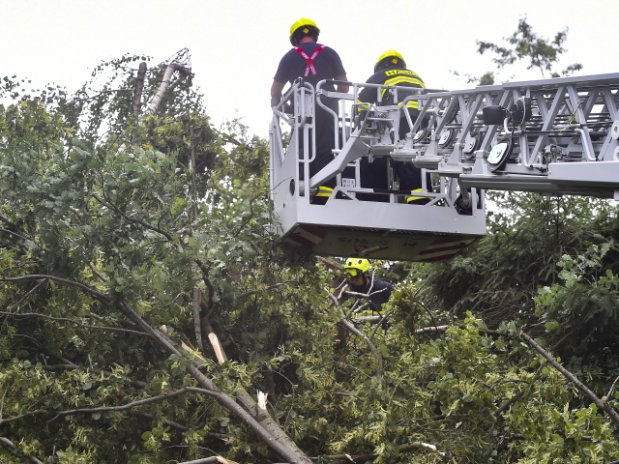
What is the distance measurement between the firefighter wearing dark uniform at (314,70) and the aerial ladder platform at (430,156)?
0.09 metres

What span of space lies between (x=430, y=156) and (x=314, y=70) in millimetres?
1460

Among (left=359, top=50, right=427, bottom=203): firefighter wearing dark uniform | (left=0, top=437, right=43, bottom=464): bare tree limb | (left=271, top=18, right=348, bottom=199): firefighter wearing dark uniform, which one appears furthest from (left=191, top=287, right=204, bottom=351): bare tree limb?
(left=359, top=50, right=427, bottom=203): firefighter wearing dark uniform

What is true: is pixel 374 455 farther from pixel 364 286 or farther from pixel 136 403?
pixel 364 286

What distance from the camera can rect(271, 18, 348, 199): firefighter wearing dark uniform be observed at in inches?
317

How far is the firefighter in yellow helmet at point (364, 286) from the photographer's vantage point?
9.53m

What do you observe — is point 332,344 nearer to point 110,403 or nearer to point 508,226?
point 110,403

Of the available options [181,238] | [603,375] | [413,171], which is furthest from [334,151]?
[603,375]

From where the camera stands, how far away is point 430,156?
23.8 feet

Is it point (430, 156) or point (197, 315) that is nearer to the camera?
point (430, 156)

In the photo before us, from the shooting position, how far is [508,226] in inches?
384

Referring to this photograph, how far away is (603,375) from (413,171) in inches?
82.5

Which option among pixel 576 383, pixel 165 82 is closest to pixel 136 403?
pixel 576 383

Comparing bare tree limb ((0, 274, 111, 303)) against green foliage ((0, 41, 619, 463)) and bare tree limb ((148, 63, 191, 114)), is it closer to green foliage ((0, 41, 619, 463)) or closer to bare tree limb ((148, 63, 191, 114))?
green foliage ((0, 41, 619, 463))

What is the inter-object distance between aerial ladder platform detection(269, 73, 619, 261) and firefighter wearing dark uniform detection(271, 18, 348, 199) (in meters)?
0.09
